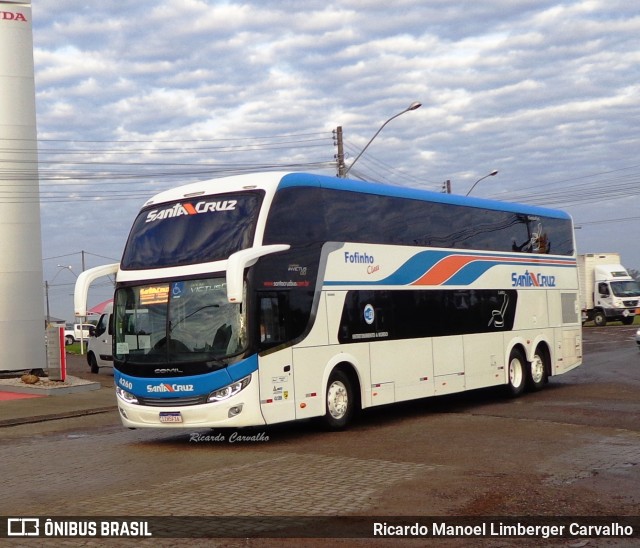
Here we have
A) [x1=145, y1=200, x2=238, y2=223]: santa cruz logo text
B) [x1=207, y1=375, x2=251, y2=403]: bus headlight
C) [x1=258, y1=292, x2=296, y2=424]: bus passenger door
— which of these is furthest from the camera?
[x1=145, y1=200, x2=238, y2=223]: santa cruz logo text

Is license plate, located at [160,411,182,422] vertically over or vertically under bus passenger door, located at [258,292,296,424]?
under

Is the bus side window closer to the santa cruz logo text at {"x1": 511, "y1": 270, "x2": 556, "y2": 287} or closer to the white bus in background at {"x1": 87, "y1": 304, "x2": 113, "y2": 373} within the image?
the santa cruz logo text at {"x1": 511, "y1": 270, "x2": 556, "y2": 287}

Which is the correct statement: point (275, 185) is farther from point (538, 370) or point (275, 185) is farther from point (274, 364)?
point (538, 370)

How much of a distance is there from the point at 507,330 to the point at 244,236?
27.2ft

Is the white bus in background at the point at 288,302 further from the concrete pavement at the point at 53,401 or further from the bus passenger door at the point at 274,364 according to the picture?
the concrete pavement at the point at 53,401

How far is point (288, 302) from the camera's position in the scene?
45.3 ft

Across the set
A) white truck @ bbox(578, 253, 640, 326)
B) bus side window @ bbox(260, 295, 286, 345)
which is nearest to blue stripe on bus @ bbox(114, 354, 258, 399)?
bus side window @ bbox(260, 295, 286, 345)

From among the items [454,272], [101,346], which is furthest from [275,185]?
[101,346]

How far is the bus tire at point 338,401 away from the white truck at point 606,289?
3931cm

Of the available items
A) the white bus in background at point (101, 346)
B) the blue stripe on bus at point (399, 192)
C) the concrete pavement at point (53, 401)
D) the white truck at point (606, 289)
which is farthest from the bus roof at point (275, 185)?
the white truck at point (606, 289)

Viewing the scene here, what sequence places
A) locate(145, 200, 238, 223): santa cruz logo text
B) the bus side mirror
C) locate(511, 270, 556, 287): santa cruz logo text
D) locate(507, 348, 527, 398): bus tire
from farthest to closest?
locate(511, 270, 556, 287): santa cruz logo text
locate(507, 348, 527, 398): bus tire
locate(145, 200, 238, 223): santa cruz logo text
the bus side mirror

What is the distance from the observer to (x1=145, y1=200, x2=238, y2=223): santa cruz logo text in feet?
44.9

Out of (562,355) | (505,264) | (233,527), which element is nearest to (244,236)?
(233,527)

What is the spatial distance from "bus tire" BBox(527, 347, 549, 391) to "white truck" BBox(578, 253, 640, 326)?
3169 cm
